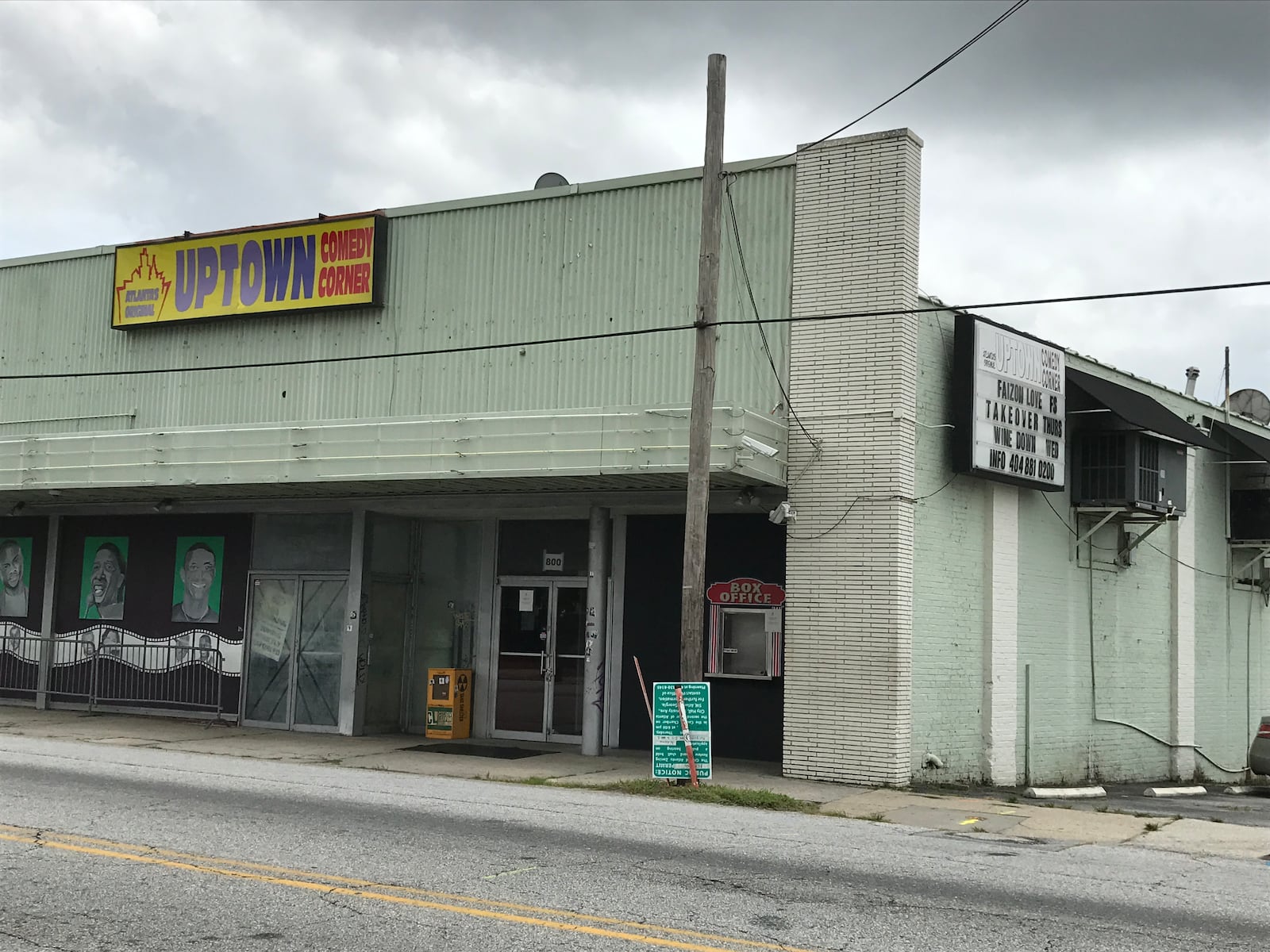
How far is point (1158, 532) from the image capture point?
23.0m

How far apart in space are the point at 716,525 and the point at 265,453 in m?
6.32

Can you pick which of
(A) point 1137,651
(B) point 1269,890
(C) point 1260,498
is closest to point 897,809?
(B) point 1269,890

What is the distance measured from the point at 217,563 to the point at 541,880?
14947mm

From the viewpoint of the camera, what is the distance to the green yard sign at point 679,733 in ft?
50.1

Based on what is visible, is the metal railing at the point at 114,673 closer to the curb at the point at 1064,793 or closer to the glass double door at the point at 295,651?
the glass double door at the point at 295,651

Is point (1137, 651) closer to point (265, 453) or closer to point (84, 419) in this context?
point (265, 453)

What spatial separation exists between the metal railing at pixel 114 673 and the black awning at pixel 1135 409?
554 inches

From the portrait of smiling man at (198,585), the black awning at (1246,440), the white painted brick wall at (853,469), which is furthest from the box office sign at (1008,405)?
the portrait of smiling man at (198,585)

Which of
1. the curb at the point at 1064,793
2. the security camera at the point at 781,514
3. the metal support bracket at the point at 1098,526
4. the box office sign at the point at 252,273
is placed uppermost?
the box office sign at the point at 252,273

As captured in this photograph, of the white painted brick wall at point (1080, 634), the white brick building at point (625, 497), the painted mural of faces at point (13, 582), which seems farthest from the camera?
the painted mural of faces at point (13, 582)

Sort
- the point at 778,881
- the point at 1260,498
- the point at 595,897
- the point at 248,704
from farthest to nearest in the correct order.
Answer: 1. the point at 1260,498
2. the point at 248,704
3. the point at 778,881
4. the point at 595,897

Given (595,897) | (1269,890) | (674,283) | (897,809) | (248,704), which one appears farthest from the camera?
(248,704)

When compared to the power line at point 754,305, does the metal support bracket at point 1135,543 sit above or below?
below

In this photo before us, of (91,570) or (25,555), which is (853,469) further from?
(25,555)
